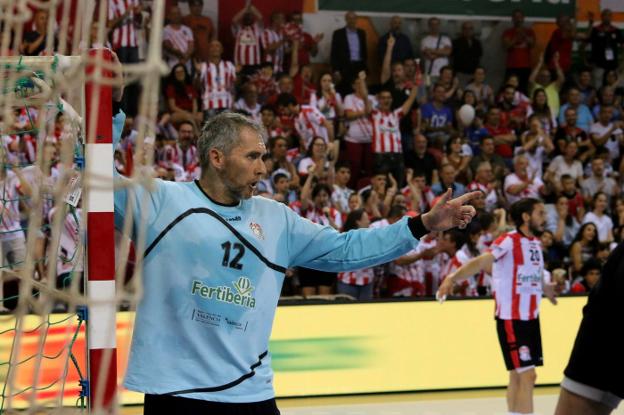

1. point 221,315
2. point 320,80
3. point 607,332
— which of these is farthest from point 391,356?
point 607,332

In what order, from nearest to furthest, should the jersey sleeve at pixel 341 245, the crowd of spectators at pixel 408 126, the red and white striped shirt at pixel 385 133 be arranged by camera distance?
the jersey sleeve at pixel 341 245, the crowd of spectators at pixel 408 126, the red and white striped shirt at pixel 385 133

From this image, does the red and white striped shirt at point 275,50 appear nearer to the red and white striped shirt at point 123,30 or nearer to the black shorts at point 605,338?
the red and white striped shirt at point 123,30

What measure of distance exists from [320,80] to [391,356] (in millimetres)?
5953

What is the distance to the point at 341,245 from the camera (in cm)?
477

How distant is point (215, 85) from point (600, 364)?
12552 millimetres

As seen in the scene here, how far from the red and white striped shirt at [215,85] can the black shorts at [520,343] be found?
659 cm

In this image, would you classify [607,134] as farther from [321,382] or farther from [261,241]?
[261,241]

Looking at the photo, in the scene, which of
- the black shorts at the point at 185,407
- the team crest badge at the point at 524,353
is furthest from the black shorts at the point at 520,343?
the black shorts at the point at 185,407

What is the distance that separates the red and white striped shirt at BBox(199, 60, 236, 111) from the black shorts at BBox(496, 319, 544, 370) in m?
6.59

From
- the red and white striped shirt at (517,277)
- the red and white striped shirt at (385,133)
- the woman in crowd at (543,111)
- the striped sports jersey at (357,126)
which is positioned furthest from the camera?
the woman in crowd at (543,111)

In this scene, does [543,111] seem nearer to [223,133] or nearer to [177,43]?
[177,43]

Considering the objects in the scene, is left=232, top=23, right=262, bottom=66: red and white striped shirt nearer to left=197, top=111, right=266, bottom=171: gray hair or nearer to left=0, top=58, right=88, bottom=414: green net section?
left=0, top=58, right=88, bottom=414: green net section

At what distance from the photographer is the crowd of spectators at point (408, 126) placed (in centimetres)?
1297

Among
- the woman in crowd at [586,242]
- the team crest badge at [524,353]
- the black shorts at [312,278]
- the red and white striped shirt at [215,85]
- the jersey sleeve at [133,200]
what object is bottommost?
the team crest badge at [524,353]
